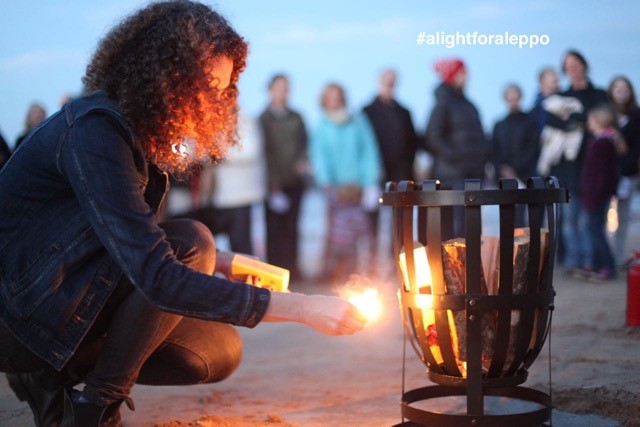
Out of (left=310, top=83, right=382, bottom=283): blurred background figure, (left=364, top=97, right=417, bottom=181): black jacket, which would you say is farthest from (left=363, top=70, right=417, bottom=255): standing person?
(left=310, top=83, right=382, bottom=283): blurred background figure

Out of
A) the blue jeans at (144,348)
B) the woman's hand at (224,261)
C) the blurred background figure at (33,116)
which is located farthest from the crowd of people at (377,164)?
the blue jeans at (144,348)

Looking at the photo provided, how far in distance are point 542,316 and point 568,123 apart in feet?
15.8

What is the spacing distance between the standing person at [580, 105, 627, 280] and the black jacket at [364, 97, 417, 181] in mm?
1460

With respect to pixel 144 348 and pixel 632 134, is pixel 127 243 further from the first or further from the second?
pixel 632 134

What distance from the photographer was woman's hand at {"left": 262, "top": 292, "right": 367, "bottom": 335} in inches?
82.6

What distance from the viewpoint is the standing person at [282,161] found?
6.57 metres

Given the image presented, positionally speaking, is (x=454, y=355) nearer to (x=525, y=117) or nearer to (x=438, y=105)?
(x=438, y=105)

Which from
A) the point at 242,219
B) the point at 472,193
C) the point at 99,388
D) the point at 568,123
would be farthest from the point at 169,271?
the point at 568,123

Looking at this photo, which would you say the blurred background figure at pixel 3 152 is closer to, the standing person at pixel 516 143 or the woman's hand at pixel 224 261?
the woman's hand at pixel 224 261

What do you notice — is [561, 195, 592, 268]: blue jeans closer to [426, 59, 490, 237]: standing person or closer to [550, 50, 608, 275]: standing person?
[550, 50, 608, 275]: standing person

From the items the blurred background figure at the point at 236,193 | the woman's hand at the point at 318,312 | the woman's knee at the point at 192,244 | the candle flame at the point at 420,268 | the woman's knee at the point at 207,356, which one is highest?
the blurred background figure at the point at 236,193

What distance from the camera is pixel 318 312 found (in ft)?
6.89

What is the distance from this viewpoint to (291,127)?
6594mm

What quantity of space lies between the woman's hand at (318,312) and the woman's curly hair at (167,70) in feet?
1.74
